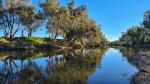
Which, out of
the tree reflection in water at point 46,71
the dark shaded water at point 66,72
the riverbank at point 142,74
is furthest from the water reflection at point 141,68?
the tree reflection in water at point 46,71

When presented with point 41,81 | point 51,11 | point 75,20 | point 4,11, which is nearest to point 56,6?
point 51,11

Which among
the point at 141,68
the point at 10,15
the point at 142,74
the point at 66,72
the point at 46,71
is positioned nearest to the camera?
the point at 142,74

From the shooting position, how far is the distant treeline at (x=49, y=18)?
110125 mm

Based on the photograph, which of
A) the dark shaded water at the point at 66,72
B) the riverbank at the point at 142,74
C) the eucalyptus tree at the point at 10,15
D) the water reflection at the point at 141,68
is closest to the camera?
the riverbank at the point at 142,74

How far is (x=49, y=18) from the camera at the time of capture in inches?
4791

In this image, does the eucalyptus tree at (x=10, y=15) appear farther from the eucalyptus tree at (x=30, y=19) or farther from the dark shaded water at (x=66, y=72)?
the dark shaded water at (x=66, y=72)

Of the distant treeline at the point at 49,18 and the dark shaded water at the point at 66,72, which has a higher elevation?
the distant treeline at the point at 49,18

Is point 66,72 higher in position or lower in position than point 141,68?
lower

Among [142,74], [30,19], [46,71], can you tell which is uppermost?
[30,19]

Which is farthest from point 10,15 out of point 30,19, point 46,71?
point 46,71

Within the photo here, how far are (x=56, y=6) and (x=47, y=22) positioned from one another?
35.1ft

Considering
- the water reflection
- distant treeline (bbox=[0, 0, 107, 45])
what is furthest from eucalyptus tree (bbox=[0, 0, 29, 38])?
the water reflection

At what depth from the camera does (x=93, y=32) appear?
148 m

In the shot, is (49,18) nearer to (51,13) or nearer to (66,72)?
(51,13)
